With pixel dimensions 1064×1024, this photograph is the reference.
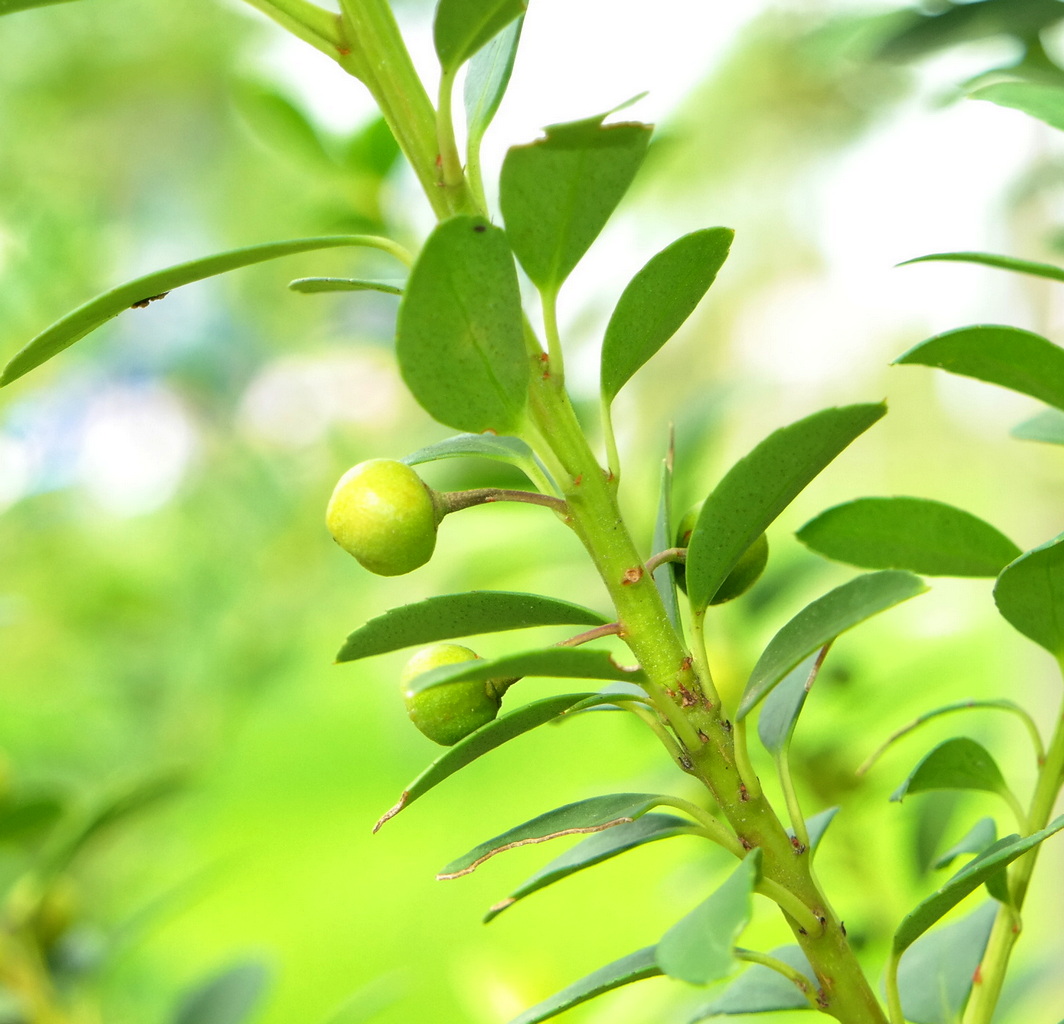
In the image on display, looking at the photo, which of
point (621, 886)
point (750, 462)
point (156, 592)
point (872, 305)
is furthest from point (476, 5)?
point (872, 305)

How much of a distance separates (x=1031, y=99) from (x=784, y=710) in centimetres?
29

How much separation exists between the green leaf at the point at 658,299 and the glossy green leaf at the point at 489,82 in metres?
0.09

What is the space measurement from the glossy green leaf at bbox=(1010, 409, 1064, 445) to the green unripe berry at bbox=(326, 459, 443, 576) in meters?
0.29

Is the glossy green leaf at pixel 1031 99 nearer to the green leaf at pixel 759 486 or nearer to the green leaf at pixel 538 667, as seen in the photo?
the green leaf at pixel 759 486

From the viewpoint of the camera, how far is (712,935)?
1.07 ft

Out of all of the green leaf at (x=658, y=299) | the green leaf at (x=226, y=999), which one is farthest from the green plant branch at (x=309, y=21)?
the green leaf at (x=226, y=999)

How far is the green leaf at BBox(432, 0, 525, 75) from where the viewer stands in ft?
1.26

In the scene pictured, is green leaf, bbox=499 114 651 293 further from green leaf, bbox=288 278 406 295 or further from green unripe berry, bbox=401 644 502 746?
green unripe berry, bbox=401 644 502 746

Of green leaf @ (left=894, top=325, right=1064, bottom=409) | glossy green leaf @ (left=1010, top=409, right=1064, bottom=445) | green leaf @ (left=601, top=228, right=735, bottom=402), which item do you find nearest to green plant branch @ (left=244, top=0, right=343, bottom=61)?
green leaf @ (left=601, top=228, right=735, bottom=402)

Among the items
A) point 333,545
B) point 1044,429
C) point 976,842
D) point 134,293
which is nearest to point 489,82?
point 134,293

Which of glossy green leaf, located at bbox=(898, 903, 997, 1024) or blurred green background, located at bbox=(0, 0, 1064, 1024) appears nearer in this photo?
glossy green leaf, located at bbox=(898, 903, 997, 1024)

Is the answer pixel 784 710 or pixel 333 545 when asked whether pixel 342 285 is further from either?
pixel 333 545

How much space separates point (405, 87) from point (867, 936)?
796mm

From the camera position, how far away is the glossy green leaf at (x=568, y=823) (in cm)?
43
